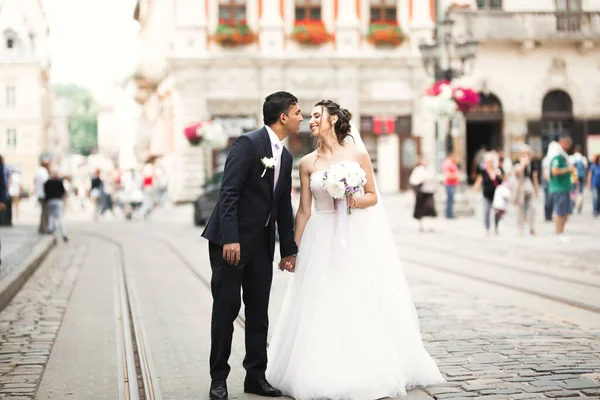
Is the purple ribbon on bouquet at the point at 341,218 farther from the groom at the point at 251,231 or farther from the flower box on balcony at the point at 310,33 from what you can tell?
the flower box on balcony at the point at 310,33

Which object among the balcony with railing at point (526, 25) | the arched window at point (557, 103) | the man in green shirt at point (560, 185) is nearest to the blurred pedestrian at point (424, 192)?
the man in green shirt at point (560, 185)

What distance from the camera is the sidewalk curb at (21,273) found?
10802mm

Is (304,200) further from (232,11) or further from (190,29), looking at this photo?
(232,11)

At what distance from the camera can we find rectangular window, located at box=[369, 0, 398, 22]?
3788 centimetres

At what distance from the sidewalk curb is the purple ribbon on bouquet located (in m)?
5.36

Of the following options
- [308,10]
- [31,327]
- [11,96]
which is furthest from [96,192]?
[31,327]

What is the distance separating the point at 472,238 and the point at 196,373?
12.5 meters

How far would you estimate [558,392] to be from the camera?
5.87 meters

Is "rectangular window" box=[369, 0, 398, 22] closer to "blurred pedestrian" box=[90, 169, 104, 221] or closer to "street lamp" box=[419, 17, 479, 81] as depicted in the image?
"blurred pedestrian" box=[90, 169, 104, 221]

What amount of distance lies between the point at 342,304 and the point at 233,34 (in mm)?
31077

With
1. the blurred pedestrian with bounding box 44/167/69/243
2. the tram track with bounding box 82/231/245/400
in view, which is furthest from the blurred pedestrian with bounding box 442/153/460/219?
the tram track with bounding box 82/231/245/400

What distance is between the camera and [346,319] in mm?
5949

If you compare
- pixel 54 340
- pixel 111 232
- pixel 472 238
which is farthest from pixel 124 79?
pixel 54 340

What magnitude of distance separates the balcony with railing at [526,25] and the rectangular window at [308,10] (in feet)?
16.4
